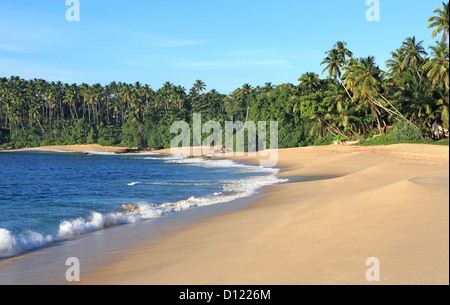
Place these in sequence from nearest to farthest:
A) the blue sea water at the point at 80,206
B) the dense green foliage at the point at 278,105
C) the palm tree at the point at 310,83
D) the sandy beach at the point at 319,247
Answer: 1. the sandy beach at the point at 319,247
2. the blue sea water at the point at 80,206
3. the dense green foliage at the point at 278,105
4. the palm tree at the point at 310,83

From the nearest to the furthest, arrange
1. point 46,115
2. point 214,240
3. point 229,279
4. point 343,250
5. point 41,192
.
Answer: point 229,279 → point 343,250 → point 214,240 → point 41,192 → point 46,115

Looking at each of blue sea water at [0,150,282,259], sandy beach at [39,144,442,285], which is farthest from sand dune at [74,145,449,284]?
blue sea water at [0,150,282,259]

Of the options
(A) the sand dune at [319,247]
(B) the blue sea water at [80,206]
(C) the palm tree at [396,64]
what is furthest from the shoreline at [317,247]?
(C) the palm tree at [396,64]

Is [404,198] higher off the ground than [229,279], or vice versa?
[404,198]

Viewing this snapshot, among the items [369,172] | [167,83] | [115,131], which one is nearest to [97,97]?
[115,131]

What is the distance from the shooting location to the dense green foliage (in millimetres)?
49781

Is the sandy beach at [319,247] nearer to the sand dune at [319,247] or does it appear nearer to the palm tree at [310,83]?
the sand dune at [319,247]

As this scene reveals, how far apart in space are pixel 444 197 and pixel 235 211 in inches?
440

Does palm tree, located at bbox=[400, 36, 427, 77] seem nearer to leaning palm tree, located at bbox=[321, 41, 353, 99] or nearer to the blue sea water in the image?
leaning palm tree, located at bbox=[321, 41, 353, 99]

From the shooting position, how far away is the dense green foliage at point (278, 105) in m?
49.8

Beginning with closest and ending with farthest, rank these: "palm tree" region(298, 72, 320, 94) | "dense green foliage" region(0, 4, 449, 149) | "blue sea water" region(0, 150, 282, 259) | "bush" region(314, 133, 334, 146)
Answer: "blue sea water" region(0, 150, 282, 259), "dense green foliage" region(0, 4, 449, 149), "bush" region(314, 133, 334, 146), "palm tree" region(298, 72, 320, 94)

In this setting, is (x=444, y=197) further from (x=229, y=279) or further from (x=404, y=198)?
(x=404, y=198)

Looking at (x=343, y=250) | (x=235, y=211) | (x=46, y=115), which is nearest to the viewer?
(x=343, y=250)

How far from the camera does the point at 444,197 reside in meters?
5.79
